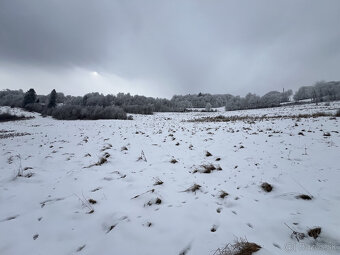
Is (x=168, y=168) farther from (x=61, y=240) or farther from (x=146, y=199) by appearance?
(x=61, y=240)

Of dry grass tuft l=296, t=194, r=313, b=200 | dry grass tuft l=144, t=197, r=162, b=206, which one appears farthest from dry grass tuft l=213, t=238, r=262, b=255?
dry grass tuft l=296, t=194, r=313, b=200

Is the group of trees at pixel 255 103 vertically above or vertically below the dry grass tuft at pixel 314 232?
above

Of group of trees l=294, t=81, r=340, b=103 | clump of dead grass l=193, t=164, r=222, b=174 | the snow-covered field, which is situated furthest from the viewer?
group of trees l=294, t=81, r=340, b=103

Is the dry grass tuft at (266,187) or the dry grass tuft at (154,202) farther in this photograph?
the dry grass tuft at (266,187)

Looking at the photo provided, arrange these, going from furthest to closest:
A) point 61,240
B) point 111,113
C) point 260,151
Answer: point 111,113 → point 260,151 → point 61,240

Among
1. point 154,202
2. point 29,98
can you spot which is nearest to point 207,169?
point 154,202

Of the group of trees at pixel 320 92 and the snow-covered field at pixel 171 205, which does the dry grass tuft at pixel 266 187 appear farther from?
the group of trees at pixel 320 92

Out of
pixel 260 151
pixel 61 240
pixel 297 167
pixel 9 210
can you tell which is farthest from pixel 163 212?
pixel 260 151

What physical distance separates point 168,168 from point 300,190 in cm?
381

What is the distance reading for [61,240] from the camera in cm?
278

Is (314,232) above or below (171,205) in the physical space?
above

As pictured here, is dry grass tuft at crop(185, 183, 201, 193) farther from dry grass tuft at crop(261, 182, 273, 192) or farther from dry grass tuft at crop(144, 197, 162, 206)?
dry grass tuft at crop(261, 182, 273, 192)

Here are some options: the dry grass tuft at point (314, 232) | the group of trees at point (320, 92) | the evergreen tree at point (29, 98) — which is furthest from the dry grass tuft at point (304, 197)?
the group of trees at point (320, 92)

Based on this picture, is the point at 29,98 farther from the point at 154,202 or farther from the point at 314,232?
the point at 314,232
